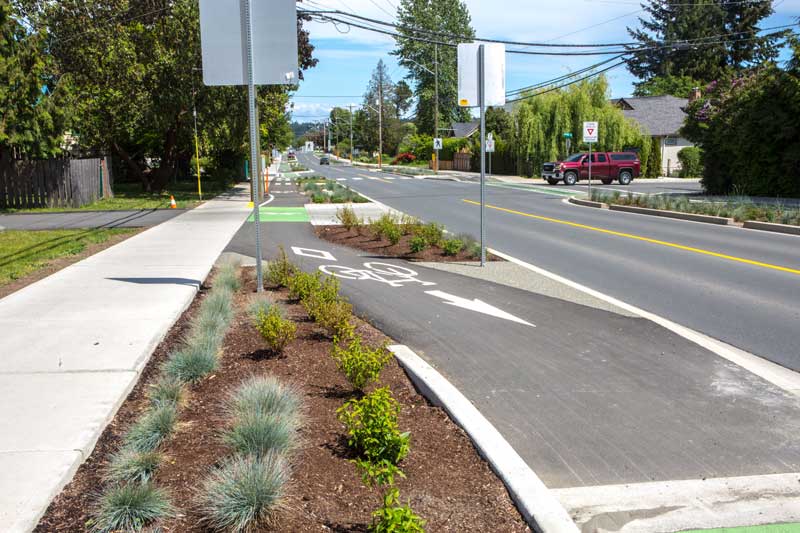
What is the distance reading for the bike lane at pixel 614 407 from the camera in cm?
379

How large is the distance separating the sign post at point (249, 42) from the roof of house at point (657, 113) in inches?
2031

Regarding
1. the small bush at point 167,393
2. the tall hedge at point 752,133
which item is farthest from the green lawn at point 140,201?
the small bush at point 167,393

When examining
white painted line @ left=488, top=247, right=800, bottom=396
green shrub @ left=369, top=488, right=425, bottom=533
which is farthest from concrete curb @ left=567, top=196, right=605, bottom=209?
green shrub @ left=369, top=488, right=425, bottom=533

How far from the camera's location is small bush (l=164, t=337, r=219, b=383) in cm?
520

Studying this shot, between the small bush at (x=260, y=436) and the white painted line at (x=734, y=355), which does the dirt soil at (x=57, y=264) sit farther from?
the white painted line at (x=734, y=355)

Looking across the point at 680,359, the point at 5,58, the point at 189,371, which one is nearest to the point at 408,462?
the point at 189,371

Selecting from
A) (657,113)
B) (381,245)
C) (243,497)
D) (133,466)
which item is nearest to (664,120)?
(657,113)

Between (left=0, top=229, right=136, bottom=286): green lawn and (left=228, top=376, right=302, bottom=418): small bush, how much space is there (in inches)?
276

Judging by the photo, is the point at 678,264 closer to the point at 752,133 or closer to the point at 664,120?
the point at 752,133

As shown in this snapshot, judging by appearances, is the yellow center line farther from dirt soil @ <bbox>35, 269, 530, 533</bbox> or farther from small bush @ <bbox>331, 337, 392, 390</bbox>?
small bush @ <bbox>331, 337, 392, 390</bbox>

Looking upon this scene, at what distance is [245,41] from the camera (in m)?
7.96

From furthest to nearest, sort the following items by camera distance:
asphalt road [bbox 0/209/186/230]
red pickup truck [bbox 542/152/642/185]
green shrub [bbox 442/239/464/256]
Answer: red pickup truck [bbox 542/152/642/185]
asphalt road [bbox 0/209/186/230]
green shrub [bbox 442/239/464/256]

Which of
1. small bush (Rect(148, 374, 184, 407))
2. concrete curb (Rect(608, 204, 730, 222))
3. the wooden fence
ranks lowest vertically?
small bush (Rect(148, 374, 184, 407))

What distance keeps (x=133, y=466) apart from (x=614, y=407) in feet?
10.9
